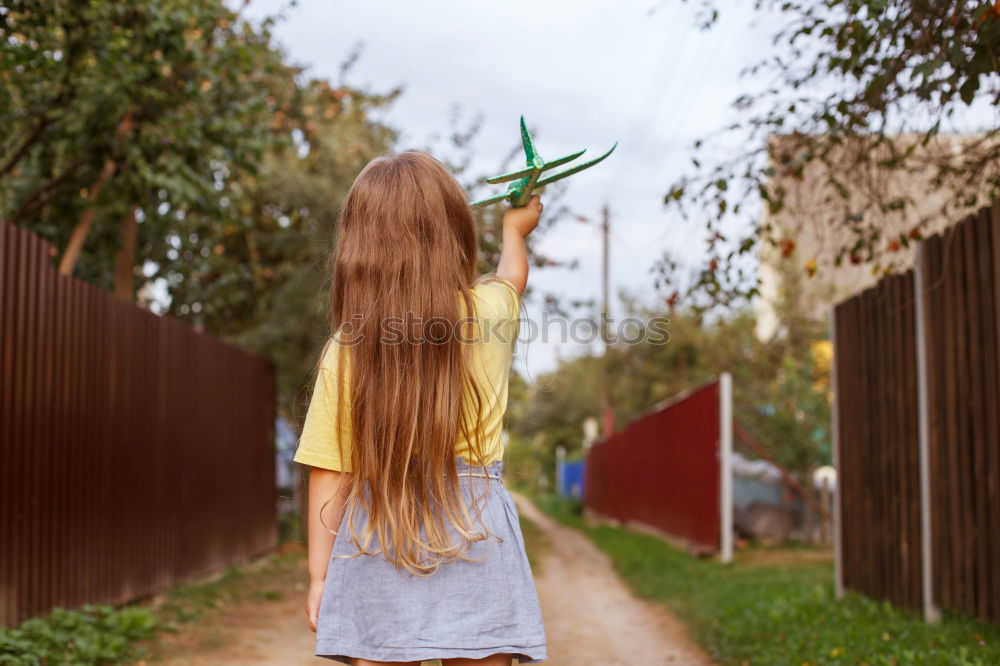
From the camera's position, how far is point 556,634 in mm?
6547

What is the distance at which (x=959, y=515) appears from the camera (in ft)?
15.2

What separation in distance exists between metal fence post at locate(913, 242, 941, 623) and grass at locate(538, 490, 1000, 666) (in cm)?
16

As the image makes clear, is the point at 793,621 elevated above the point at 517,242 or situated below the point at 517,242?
below

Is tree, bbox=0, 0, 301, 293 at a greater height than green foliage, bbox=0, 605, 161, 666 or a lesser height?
greater

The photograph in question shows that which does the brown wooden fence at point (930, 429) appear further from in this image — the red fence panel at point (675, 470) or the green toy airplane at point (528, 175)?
the red fence panel at point (675, 470)

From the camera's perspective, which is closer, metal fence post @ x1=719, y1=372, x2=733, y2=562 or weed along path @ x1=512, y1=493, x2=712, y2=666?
weed along path @ x1=512, y1=493, x2=712, y2=666

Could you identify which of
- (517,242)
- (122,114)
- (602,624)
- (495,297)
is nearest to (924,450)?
(602,624)

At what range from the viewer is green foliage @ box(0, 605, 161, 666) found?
4395 millimetres

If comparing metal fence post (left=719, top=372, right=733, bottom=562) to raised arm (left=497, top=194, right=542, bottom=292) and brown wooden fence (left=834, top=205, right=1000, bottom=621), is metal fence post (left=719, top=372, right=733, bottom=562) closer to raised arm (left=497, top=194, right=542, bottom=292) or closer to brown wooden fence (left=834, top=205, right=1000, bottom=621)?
brown wooden fence (left=834, top=205, right=1000, bottom=621)

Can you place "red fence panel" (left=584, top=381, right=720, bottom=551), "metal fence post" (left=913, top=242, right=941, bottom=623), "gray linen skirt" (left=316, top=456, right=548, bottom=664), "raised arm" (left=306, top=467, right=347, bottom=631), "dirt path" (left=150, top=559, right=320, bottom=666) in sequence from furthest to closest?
"red fence panel" (left=584, top=381, right=720, bottom=551)
"dirt path" (left=150, top=559, right=320, bottom=666)
"metal fence post" (left=913, top=242, right=941, bottom=623)
"raised arm" (left=306, top=467, right=347, bottom=631)
"gray linen skirt" (left=316, top=456, right=548, bottom=664)

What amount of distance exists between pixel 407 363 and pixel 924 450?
3904mm

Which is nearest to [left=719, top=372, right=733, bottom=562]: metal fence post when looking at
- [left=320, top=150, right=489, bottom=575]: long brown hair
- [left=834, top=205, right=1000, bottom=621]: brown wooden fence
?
[left=834, top=205, right=1000, bottom=621]: brown wooden fence

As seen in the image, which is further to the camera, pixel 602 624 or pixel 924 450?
pixel 602 624

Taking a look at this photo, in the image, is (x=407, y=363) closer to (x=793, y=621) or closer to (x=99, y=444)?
(x=793, y=621)
